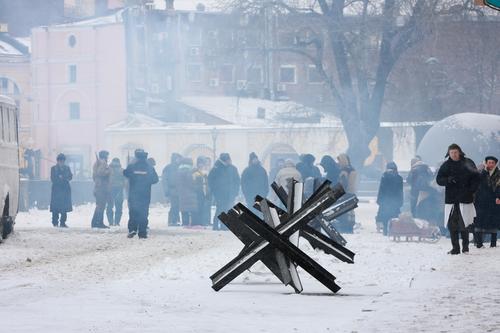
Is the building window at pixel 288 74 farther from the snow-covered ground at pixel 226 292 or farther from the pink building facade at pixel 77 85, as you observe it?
the snow-covered ground at pixel 226 292

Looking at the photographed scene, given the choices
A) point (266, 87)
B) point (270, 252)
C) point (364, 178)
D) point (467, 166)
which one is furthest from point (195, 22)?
point (270, 252)

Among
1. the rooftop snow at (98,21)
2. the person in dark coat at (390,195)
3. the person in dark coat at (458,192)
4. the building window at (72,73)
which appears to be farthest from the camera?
the building window at (72,73)

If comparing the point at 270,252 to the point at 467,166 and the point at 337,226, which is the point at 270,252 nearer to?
the point at 467,166

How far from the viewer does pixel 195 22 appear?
308 feet

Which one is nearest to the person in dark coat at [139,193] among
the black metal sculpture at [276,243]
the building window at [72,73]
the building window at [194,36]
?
the black metal sculpture at [276,243]

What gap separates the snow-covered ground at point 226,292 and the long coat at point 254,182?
28.0 feet

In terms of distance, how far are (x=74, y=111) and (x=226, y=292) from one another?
2741 inches

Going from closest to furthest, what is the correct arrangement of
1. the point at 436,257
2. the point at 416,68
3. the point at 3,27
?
the point at 436,257 → the point at 416,68 → the point at 3,27

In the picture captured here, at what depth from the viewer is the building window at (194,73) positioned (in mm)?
95625

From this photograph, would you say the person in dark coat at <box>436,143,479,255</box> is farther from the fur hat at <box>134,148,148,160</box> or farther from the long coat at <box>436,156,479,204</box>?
the fur hat at <box>134,148,148,160</box>

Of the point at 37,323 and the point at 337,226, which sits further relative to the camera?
the point at 337,226

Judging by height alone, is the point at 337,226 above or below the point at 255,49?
below

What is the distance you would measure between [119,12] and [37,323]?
248 ft

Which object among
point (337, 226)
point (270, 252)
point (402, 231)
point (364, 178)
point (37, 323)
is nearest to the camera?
point (37, 323)
